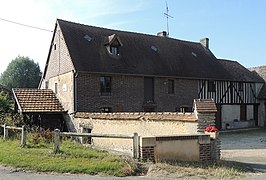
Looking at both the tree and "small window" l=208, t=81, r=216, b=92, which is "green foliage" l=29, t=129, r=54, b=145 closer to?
"small window" l=208, t=81, r=216, b=92

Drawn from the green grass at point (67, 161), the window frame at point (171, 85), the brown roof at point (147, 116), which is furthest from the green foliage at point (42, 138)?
the window frame at point (171, 85)

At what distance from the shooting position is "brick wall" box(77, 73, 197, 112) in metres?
22.3

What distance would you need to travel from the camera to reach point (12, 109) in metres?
22.4

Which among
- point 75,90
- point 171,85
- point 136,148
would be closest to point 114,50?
point 75,90

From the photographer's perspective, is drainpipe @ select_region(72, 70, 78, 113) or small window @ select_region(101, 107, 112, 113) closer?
drainpipe @ select_region(72, 70, 78, 113)

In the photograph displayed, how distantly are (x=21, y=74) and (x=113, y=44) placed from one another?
3403cm

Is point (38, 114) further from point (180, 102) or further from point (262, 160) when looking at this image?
point (262, 160)

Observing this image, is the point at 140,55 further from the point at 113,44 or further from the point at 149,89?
the point at 149,89

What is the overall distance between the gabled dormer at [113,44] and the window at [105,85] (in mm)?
2250

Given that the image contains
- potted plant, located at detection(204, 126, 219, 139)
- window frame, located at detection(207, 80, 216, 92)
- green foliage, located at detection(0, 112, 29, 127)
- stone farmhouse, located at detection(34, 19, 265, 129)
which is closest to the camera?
potted plant, located at detection(204, 126, 219, 139)

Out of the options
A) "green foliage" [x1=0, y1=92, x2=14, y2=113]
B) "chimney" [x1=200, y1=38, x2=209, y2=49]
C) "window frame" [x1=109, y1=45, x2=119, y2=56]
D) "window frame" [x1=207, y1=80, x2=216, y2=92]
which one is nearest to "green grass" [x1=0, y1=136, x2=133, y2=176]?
"green foliage" [x1=0, y1=92, x2=14, y2=113]

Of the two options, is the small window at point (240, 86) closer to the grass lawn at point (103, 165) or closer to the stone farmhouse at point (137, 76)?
the stone farmhouse at point (137, 76)

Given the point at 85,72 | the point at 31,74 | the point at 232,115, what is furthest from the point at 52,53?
the point at 31,74

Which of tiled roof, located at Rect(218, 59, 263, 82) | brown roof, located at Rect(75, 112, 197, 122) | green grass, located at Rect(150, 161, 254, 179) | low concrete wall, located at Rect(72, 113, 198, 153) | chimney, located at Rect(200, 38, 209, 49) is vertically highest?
chimney, located at Rect(200, 38, 209, 49)
